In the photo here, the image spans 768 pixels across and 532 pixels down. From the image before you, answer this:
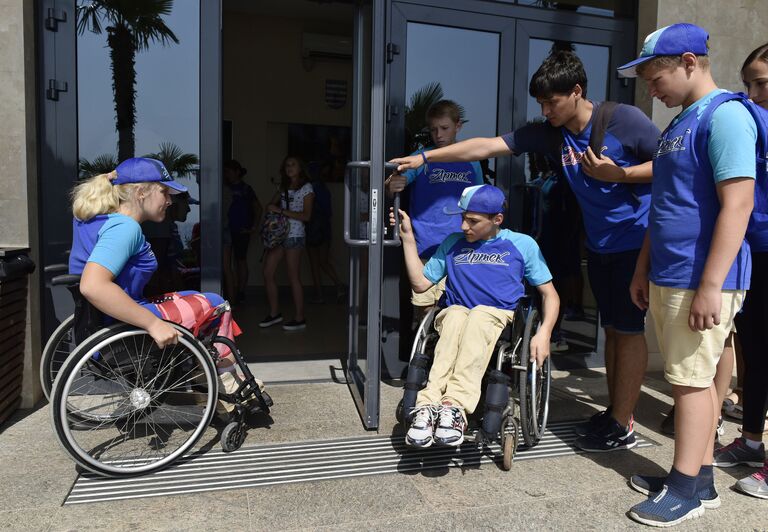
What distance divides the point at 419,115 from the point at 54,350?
2.57 meters

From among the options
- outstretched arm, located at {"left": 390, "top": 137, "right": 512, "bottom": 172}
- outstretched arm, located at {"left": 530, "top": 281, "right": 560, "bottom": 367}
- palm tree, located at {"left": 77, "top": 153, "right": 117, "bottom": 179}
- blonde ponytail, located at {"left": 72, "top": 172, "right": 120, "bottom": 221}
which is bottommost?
outstretched arm, located at {"left": 530, "top": 281, "right": 560, "bottom": 367}

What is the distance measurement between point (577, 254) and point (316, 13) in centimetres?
472

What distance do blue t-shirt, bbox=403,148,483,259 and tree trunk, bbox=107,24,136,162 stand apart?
1.72 metres

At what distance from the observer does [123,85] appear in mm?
3637

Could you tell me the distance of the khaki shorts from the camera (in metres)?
2.26

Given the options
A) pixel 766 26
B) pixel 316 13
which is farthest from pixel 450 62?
pixel 316 13

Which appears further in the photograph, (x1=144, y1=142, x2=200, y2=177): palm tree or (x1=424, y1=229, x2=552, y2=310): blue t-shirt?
(x1=144, y1=142, x2=200, y2=177): palm tree

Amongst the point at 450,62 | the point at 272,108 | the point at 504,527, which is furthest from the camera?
the point at 272,108

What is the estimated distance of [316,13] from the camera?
24.1 feet

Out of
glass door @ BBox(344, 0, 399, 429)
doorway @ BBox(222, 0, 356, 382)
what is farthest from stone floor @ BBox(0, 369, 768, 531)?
doorway @ BBox(222, 0, 356, 382)

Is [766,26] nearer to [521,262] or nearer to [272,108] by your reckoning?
[521,262]

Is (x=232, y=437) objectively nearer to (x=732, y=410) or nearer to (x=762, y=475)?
(x=762, y=475)

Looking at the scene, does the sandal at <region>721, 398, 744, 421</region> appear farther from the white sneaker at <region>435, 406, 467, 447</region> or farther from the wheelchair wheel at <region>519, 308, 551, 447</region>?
the white sneaker at <region>435, 406, 467, 447</region>

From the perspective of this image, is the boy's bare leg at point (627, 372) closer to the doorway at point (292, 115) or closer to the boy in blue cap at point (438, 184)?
the boy in blue cap at point (438, 184)
